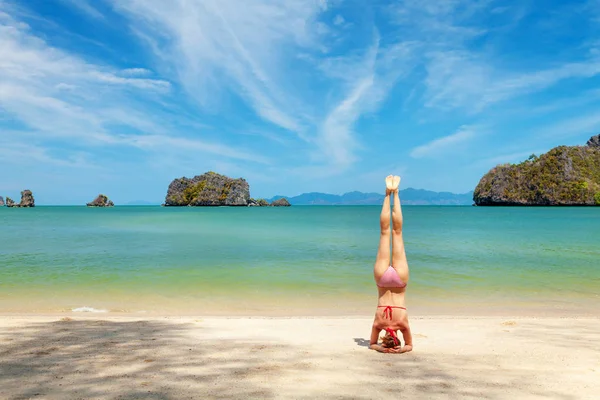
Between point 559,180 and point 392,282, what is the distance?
8276 inches

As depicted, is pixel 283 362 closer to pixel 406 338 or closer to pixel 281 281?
pixel 406 338

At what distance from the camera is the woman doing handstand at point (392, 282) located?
272 inches

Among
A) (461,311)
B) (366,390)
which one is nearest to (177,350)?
(366,390)

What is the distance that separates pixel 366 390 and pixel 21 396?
4.27m

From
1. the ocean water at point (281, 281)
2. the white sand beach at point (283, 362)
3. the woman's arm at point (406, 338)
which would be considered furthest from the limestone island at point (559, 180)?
the woman's arm at point (406, 338)

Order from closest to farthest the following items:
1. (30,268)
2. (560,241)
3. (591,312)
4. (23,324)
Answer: (23,324), (591,312), (30,268), (560,241)

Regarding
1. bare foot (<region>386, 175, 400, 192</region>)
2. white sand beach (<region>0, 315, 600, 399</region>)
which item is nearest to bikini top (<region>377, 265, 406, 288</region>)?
white sand beach (<region>0, 315, 600, 399</region>)

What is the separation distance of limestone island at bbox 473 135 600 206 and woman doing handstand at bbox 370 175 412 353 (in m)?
207

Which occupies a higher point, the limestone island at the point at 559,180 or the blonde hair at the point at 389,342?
the limestone island at the point at 559,180

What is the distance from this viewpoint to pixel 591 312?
13.0 m

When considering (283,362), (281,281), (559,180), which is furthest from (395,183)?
(559,180)

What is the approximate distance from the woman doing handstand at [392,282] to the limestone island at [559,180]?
207312mm

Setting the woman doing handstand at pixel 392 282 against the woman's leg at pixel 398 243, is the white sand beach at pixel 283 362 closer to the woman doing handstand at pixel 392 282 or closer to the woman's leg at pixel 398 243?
the woman doing handstand at pixel 392 282

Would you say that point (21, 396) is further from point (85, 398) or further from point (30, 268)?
point (30, 268)
